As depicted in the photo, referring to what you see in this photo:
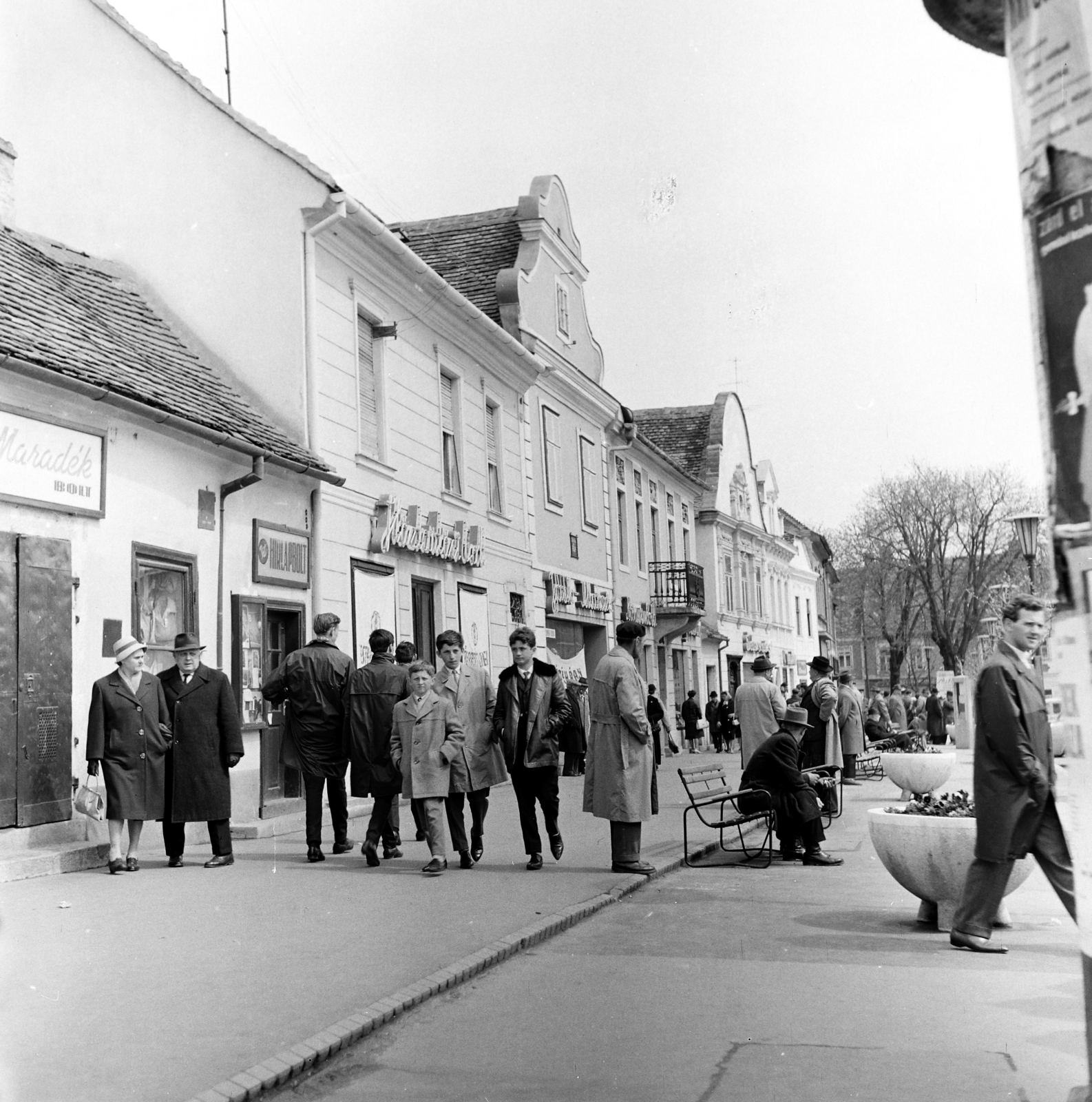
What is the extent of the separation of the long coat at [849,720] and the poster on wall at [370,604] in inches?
281

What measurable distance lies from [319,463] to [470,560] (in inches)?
215

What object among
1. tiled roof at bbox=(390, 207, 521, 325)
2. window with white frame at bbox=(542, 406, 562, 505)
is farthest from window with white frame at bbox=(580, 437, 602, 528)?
tiled roof at bbox=(390, 207, 521, 325)

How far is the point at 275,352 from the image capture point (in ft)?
52.4

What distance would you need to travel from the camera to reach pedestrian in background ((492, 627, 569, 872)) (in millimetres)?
10305

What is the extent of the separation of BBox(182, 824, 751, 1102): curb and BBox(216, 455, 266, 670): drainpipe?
6.24 m

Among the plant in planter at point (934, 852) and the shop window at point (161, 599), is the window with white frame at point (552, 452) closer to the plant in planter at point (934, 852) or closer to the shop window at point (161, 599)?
the shop window at point (161, 599)

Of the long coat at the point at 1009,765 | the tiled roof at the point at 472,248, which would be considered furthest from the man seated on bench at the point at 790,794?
the tiled roof at the point at 472,248

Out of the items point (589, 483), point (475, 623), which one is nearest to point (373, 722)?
point (475, 623)

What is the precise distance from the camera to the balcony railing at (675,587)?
1435 inches

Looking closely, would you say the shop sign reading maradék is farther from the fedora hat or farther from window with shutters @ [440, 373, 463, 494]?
window with shutters @ [440, 373, 463, 494]

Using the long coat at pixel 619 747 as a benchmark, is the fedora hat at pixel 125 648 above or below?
above

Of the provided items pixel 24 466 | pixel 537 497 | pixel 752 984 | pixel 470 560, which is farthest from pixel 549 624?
pixel 752 984

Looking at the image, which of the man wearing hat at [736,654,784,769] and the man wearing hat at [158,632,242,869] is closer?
the man wearing hat at [158,632,242,869]

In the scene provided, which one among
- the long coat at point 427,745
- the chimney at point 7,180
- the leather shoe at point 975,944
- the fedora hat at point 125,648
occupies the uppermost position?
the chimney at point 7,180
